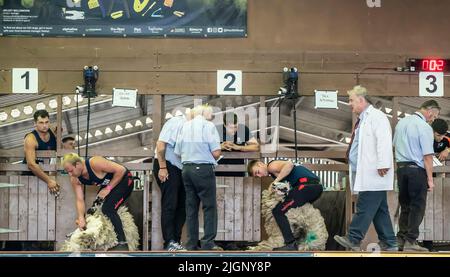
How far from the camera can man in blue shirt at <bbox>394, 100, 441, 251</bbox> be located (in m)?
10.9

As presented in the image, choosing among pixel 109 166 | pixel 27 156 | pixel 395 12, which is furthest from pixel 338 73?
pixel 27 156

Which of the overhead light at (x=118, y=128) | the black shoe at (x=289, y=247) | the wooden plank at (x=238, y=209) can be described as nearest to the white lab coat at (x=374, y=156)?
the black shoe at (x=289, y=247)

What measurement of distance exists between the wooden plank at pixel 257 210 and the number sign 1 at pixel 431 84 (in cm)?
212

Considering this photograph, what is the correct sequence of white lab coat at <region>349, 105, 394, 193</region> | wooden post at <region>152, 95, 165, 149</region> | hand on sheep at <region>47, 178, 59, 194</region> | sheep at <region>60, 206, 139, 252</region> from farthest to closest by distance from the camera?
wooden post at <region>152, 95, 165, 149</region> < hand on sheep at <region>47, 178, 59, 194</region> < sheep at <region>60, 206, 139, 252</region> < white lab coat at <region>349, 105, 394, 193</region>

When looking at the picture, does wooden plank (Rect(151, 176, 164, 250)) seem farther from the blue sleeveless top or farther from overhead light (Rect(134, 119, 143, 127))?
the blue sleeveless top

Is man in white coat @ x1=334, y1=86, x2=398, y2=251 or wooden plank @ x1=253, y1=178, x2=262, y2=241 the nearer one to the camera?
man in white coat @ x1=334, y1=86, x2=398, y2=251

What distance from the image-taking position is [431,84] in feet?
39.2

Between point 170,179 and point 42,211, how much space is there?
1.55m

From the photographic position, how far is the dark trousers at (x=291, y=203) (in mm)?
11195

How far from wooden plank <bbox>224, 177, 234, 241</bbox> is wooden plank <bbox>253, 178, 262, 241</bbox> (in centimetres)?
25

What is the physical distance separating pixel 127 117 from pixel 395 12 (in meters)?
3.34

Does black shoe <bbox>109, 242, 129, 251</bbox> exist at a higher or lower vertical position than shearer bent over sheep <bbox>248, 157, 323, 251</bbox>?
lower

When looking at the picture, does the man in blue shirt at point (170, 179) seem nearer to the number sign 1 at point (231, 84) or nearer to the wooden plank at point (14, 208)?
the number sign 1 at point (231, 84)

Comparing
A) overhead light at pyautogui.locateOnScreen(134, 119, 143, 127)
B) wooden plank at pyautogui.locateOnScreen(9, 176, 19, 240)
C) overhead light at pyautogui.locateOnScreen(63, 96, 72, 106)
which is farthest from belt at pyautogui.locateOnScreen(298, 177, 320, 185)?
wooden plank at pyautogui.locateOnScreen(9, 176, 19, 240)
